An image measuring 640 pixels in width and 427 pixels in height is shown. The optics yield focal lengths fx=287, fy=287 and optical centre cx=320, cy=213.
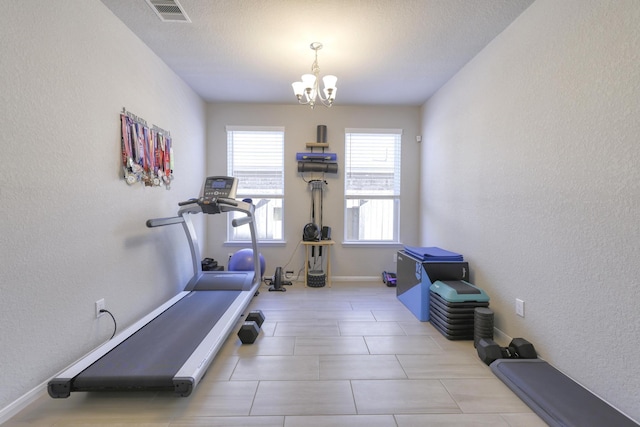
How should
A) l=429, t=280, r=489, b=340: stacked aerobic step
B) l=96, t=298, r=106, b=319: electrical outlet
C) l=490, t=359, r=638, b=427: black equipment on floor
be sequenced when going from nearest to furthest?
l=490, t=359, r=638, b=427: black equipment on floor < l=96, t=298, r=106, b=319: electrical outlet < l=429, t=280, r=489, b=340: stacked aerobic step

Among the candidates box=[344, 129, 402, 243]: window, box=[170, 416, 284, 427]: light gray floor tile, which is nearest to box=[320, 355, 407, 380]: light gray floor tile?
box=[170, 416, 284, 427]: light gray floor tile

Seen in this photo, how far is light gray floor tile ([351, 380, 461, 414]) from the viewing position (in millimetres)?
1684

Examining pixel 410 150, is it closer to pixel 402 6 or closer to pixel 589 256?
pixel 402 6

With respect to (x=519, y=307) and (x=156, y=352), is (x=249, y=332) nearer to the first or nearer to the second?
(x=156, y=352)

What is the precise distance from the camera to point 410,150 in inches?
180

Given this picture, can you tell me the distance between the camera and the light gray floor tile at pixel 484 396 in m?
1.69

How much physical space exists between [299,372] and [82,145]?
227 centimetres

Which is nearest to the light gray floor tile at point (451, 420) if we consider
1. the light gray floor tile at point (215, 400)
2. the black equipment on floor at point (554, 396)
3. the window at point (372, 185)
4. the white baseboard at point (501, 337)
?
the black equipment on floor at point (554, 396)

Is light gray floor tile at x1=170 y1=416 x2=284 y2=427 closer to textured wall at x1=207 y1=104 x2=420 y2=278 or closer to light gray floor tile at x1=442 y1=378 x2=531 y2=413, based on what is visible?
light gray floor tile at x1=442 y1=378 x2=531 y2=413

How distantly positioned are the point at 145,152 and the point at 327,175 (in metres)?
2.51

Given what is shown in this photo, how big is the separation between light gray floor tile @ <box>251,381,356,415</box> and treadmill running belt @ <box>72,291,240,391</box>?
561 mm

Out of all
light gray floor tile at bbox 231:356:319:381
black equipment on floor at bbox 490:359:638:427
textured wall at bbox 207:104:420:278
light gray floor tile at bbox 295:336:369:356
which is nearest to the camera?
black equipment on floor at bbox 490:359:638:427

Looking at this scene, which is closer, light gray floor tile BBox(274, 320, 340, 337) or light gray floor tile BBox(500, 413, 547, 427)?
light gray floor tile BBox(500, 413, 547, 427)

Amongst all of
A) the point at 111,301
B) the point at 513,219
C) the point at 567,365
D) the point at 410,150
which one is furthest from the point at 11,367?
the point at 410,150
